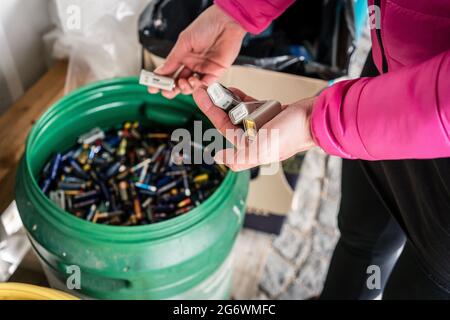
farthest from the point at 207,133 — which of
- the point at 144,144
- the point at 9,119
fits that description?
the point at 9,119

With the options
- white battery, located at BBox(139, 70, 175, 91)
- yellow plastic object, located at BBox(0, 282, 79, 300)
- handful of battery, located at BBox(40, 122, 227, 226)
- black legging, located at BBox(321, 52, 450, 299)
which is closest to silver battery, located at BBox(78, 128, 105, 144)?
handful of battery, located at BBox(40, 122, 227, 226)

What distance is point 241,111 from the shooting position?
0.58m

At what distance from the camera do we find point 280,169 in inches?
41.7

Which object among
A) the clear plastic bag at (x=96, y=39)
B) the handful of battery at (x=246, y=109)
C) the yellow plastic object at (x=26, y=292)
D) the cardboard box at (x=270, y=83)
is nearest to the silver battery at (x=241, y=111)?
the handful of battery at (x=246, y=109)

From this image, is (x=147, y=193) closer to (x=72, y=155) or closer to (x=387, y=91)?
(x=72, y=155)

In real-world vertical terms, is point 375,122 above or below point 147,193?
above

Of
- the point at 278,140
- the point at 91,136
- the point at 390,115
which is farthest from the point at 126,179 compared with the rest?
the point at 390,115

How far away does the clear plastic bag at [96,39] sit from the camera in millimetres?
952

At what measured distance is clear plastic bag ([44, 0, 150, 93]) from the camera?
0.95 meters

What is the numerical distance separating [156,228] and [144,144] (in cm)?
31

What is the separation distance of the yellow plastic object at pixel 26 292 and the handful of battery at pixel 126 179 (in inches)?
7.4

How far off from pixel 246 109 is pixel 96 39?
0.56m

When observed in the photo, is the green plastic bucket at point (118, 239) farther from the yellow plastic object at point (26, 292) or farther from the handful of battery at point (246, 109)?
the handful of battery at point (246, 109)

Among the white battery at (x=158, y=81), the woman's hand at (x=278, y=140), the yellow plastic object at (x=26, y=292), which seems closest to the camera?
the woman's hand at (x=278, y=140)
